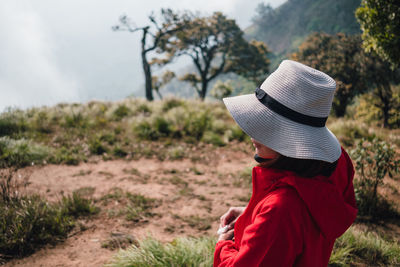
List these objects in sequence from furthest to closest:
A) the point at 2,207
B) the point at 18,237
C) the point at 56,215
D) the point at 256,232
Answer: the point at 56,215 < the point at 2,207 < the point at 18,237 < the point at 256,232

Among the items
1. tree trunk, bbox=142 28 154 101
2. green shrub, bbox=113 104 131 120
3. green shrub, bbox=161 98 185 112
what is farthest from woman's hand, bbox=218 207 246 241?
tree trunk, bbox=142 28 154 101

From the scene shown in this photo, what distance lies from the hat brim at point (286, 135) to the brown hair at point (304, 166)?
0.18 feet

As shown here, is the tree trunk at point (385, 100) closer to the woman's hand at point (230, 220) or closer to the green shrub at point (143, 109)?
the green shrub at point (143, 109)

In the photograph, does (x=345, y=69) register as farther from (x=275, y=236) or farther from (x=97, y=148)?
(x=275, y=236)

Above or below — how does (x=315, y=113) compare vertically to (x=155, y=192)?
above

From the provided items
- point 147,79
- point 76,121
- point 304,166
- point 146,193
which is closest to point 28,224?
point 146,193

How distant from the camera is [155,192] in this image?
4.84m

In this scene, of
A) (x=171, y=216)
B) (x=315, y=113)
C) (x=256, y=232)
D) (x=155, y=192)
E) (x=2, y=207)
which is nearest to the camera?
(x=256, y=232)

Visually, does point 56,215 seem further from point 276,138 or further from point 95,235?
point 276,138

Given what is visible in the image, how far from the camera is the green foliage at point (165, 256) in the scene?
2514 millimetres

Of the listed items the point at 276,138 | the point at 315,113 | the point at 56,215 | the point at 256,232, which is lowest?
the point at 56,215

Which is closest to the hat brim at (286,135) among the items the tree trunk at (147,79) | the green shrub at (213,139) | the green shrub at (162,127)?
the green shrub at (213,139)

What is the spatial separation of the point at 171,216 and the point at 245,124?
3.25 meters

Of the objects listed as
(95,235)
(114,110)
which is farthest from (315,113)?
(114,110)
